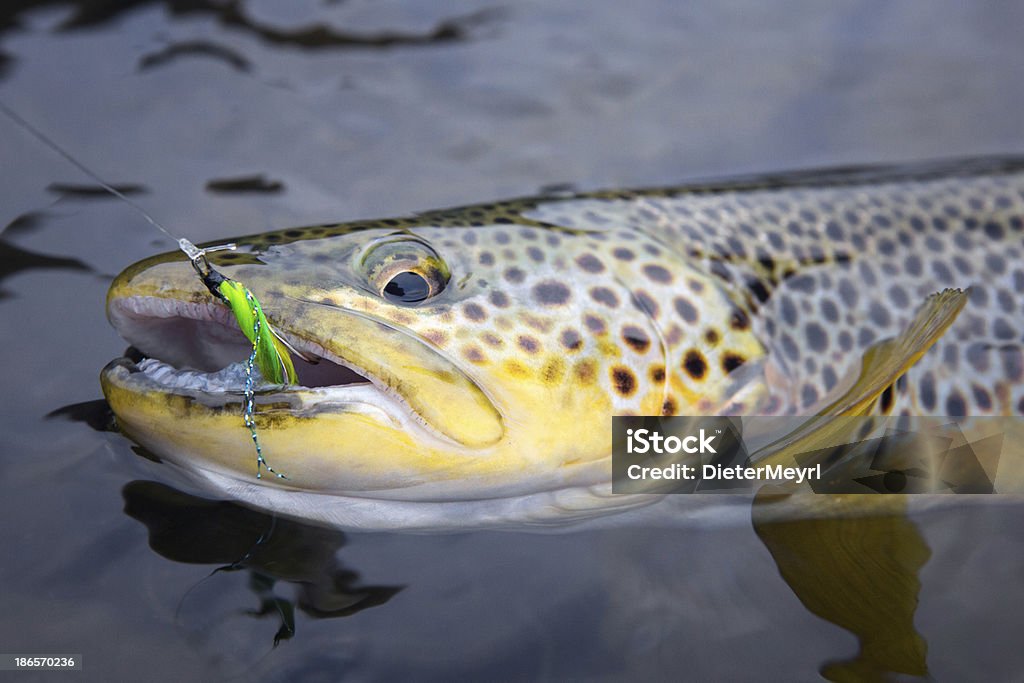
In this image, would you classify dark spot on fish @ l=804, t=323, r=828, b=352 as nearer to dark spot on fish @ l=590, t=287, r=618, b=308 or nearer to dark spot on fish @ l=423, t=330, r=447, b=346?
dark spot on fish @ l=590, t=287, r=618, b=308

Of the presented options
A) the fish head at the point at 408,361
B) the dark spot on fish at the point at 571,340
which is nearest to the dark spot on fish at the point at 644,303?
the fish head at the point at 408,361

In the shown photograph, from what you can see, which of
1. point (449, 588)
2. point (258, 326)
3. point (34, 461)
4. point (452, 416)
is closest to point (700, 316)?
point (452, 416)

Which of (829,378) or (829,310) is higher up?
(829,310)

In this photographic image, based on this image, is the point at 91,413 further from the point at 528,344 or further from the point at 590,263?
the point at 590,263

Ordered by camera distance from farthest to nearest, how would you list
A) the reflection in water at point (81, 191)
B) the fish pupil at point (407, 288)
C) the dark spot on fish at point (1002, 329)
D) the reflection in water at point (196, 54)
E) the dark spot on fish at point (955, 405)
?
1. the reflection in water at point (196, 54)
2. the reflection in water at point (81, 191)
3. the dark spot on fish at point (1002, 329)
4. the dark spot on fish at point (955, 405)
5. the fish pupil at point (407, 288)

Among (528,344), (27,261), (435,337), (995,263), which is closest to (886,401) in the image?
(995,263)

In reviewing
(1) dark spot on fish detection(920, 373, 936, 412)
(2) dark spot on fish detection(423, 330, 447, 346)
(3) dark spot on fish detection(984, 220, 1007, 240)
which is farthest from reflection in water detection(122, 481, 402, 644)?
(3) dark spot on fish detection(984, 220, 1007, 240)

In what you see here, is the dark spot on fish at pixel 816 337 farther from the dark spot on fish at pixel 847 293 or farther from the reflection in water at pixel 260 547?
the reflection in water at pixel 260 547
